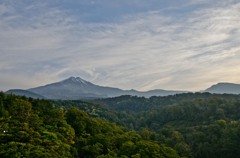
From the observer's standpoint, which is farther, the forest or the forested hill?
the forest

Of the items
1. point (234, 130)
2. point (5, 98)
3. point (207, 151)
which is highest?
point (5, 98)

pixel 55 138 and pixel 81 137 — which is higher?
pixel 55 138

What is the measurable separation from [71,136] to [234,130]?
116 feet

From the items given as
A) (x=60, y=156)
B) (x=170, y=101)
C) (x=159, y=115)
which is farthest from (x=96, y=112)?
(x=60, y=156)

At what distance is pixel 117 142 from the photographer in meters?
42.7

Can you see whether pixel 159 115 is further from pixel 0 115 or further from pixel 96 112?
pixel 0 115

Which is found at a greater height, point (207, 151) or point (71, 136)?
point (71, 136)

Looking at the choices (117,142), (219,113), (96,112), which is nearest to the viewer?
(117,142)

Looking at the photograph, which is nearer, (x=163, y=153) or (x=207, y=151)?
(x=163, y=153)

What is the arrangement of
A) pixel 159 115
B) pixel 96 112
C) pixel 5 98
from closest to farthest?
pixel 5 98, pixel 159 115, pixel 96 112

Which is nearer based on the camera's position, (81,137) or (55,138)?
(55,138)

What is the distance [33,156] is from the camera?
89.7ft

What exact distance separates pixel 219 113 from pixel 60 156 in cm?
6997

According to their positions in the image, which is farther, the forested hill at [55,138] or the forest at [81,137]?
the forest at [81,137]
